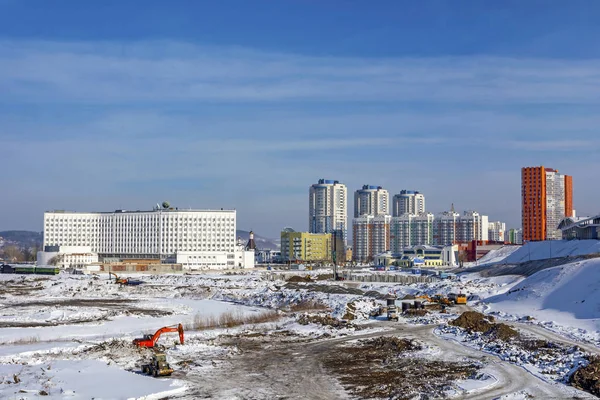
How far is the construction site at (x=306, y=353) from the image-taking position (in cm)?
2397

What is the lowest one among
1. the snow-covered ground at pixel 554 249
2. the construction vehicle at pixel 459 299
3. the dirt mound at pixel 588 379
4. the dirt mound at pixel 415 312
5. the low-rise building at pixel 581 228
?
the dirt mound at pixel 415 312

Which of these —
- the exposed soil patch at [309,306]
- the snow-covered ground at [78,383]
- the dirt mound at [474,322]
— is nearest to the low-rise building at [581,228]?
the exposed soil patch at [309,306]

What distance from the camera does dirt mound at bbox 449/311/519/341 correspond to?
35344 millimetres

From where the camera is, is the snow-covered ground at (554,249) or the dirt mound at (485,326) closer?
the dirt mound at (485,326)

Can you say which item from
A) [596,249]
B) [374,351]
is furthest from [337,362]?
[596,249]

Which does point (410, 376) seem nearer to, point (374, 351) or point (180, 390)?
point (374, 351)

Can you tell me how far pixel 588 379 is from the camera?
24.0 metres

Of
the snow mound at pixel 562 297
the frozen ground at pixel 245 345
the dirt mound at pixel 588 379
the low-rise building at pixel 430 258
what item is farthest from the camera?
the low-rise building at pixel 430 258

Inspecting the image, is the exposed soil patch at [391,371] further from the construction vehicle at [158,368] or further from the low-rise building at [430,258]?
the low-rise building at [430,258]

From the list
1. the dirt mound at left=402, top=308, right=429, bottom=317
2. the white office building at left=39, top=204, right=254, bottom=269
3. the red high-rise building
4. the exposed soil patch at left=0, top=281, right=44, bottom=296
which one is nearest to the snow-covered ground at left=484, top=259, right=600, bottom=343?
the dirt mound at left=402, top=308, right=429, bottom=317

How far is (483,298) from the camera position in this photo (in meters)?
58.9

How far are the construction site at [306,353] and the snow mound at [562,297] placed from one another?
16.9 inches

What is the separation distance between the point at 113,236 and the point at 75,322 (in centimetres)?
15685

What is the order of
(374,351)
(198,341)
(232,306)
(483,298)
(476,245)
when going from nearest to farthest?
(374,351)
(198,341)
(483,298)
(232,306)
(476,245)
